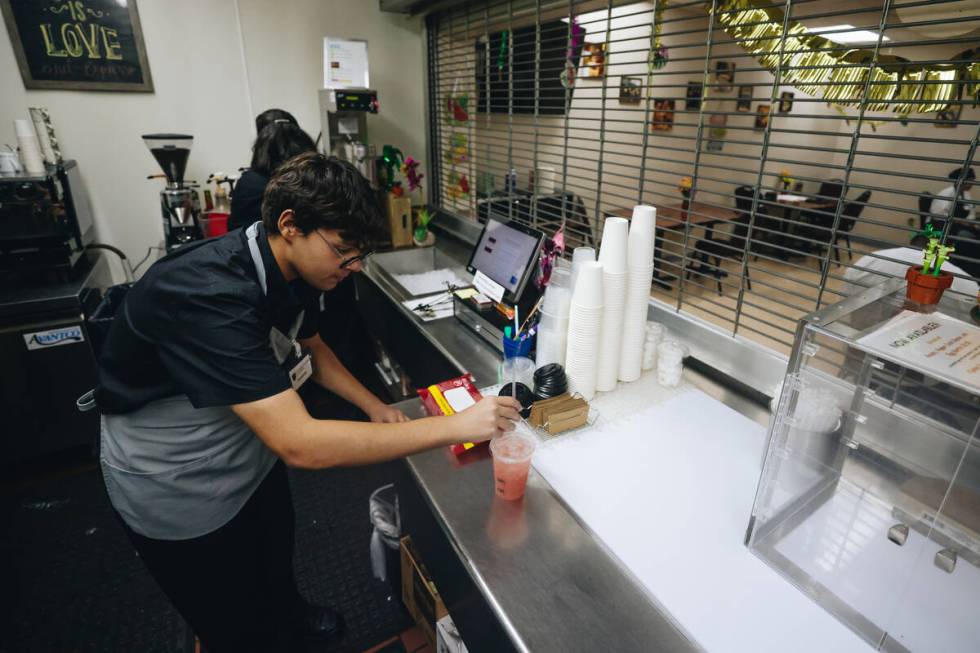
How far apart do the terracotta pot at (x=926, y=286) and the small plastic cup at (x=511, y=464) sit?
820mm

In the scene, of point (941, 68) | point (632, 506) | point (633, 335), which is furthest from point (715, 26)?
point (632, 506)

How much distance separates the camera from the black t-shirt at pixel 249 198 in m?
2.05

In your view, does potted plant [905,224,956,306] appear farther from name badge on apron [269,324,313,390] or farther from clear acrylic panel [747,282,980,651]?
name badge on apron [269,324,313,390]

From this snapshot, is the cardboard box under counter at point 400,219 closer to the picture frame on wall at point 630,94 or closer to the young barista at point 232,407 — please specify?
the picture frame on wall at point 630,94

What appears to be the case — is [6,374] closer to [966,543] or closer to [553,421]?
[553,421]

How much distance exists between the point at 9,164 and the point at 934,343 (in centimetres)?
331

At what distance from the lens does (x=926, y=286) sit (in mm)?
987


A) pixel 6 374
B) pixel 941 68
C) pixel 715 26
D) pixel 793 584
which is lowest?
pixel 6 374

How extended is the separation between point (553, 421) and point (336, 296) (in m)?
1.54

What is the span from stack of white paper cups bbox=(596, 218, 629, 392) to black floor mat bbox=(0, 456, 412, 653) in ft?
3.90

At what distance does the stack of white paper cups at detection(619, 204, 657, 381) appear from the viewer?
1.45m

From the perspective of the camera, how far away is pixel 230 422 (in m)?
1.23

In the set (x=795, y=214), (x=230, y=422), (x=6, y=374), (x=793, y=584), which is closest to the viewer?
(x=793, y=584)

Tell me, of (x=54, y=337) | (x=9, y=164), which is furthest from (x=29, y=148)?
(x=54, y=337)
